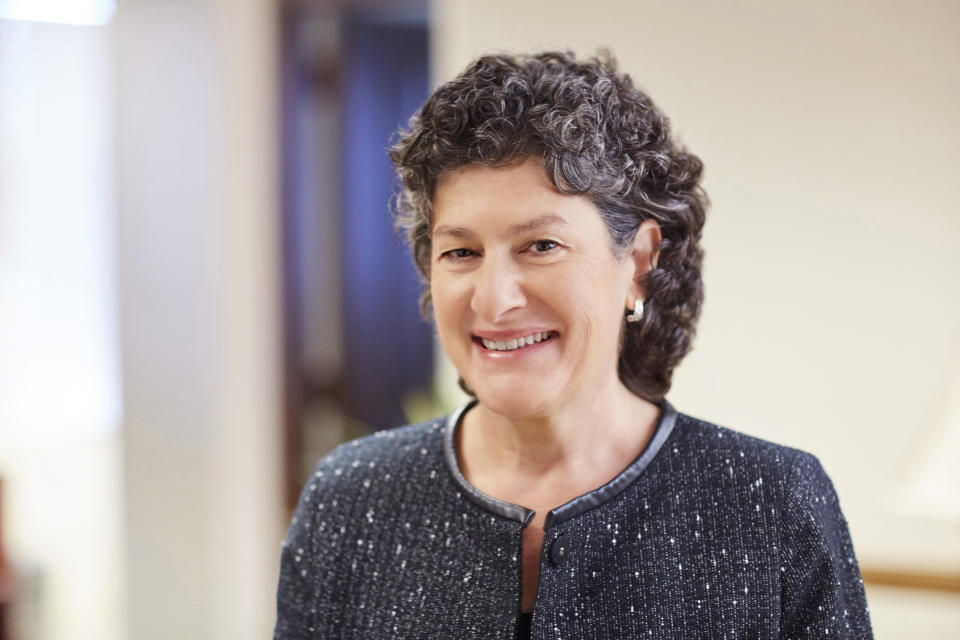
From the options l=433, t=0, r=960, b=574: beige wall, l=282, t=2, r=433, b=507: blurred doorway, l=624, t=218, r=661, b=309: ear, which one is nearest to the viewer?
l=624, t=218, r=661, b=309: ear

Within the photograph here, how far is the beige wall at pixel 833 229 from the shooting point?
7.26 ft

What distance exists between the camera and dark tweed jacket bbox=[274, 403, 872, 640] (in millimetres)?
1161

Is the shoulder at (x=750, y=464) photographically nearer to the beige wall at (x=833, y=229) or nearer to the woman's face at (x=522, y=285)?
the woman's face at (x=522, y=285)

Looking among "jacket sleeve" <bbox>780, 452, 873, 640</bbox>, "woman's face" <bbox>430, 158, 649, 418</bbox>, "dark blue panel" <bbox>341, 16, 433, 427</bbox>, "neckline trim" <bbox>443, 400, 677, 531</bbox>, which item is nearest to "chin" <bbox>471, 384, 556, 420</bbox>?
"woman's face" <bbox>430, 158, 649, 418</bbox>

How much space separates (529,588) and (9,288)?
3.07 meters

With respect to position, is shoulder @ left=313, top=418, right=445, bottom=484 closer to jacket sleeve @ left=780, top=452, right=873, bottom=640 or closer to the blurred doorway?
jacket sleeve @ left=780, top=452, right=873, bottom=640

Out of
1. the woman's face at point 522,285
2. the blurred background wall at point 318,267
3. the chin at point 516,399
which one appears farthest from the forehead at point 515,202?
the blurred background wall at point 318,267

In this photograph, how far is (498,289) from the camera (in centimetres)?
110

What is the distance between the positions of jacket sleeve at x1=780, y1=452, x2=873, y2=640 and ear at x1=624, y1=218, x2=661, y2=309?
316 millimetres

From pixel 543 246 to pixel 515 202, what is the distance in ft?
0.22

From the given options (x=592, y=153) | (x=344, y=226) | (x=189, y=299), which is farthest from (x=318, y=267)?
(x=592, y=153)

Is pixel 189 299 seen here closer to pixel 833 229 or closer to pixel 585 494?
pixel 833 229

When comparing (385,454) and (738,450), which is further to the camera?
(385,454)

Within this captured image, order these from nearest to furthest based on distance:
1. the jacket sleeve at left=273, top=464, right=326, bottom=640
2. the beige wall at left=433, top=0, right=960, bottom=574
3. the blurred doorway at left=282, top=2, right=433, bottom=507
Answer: the jacket sleeve at left=273, top=464, right=326, bottom=640, the beige wall at left=433, top=0, right=960, bottom=574, the blurred doorway at left=282, top=2, right=433, bottom=507
